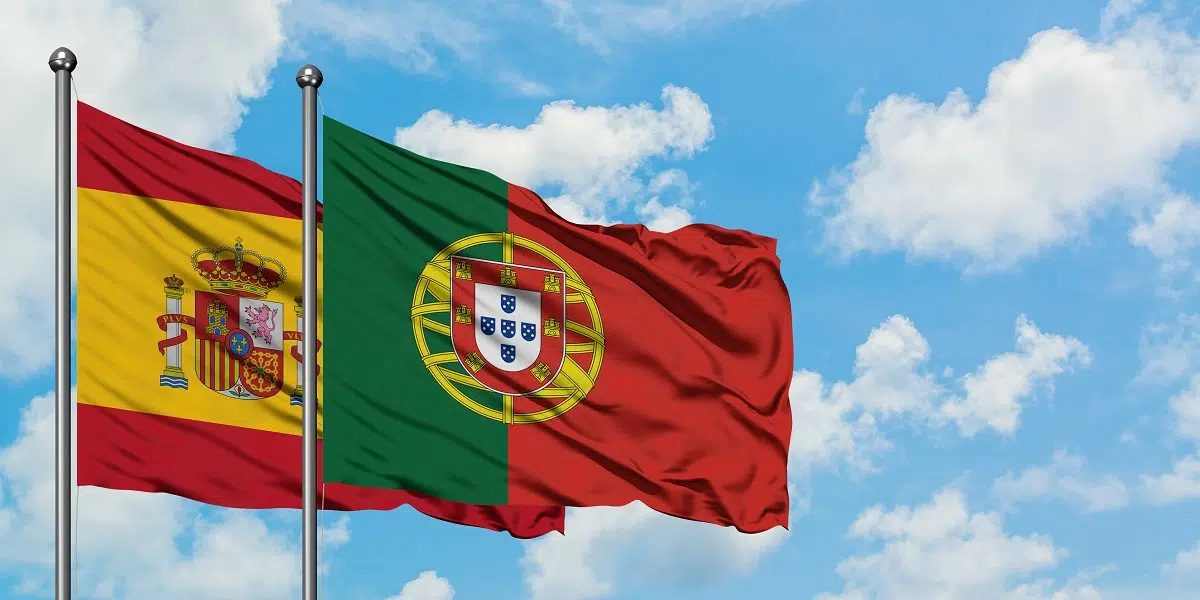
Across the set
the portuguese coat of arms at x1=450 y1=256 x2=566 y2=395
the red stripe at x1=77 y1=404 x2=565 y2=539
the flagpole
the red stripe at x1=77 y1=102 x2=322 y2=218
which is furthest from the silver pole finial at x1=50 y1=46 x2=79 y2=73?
the portuguese coat of arms at x1=450 y1=256 x2=566 y2=395

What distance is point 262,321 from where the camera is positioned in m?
16.9

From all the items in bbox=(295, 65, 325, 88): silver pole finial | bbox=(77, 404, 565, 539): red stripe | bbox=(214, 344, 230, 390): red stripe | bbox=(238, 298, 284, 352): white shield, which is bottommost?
bbox=(77, 404, 565, 539): red stripe

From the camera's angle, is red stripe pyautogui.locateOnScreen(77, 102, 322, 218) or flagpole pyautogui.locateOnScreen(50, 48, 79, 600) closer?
flagpole pyautogui.locateOnScreen(50, 48, 79, 600)

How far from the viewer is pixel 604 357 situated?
18562 mm

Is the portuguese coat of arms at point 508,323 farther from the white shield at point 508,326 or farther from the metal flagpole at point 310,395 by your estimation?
the metal flagpole at point 310,395

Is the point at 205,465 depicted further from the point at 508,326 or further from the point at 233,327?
the point at 508,326

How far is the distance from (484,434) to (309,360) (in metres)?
3.00

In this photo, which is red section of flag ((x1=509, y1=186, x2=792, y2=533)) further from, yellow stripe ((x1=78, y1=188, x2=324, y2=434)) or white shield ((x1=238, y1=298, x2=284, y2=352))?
yellow stripe ((x1=78, y1=188, x2=324, y2=434))

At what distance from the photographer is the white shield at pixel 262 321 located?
16828 mm

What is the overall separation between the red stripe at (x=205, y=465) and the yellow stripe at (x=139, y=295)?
0.13m

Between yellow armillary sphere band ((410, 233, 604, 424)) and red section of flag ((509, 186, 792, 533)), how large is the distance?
11cm

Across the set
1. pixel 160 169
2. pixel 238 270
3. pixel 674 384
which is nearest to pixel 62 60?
pixel 160 169

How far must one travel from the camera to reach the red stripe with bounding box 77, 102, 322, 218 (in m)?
16.1

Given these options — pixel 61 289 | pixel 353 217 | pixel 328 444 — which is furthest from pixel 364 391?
pixel 61 289
